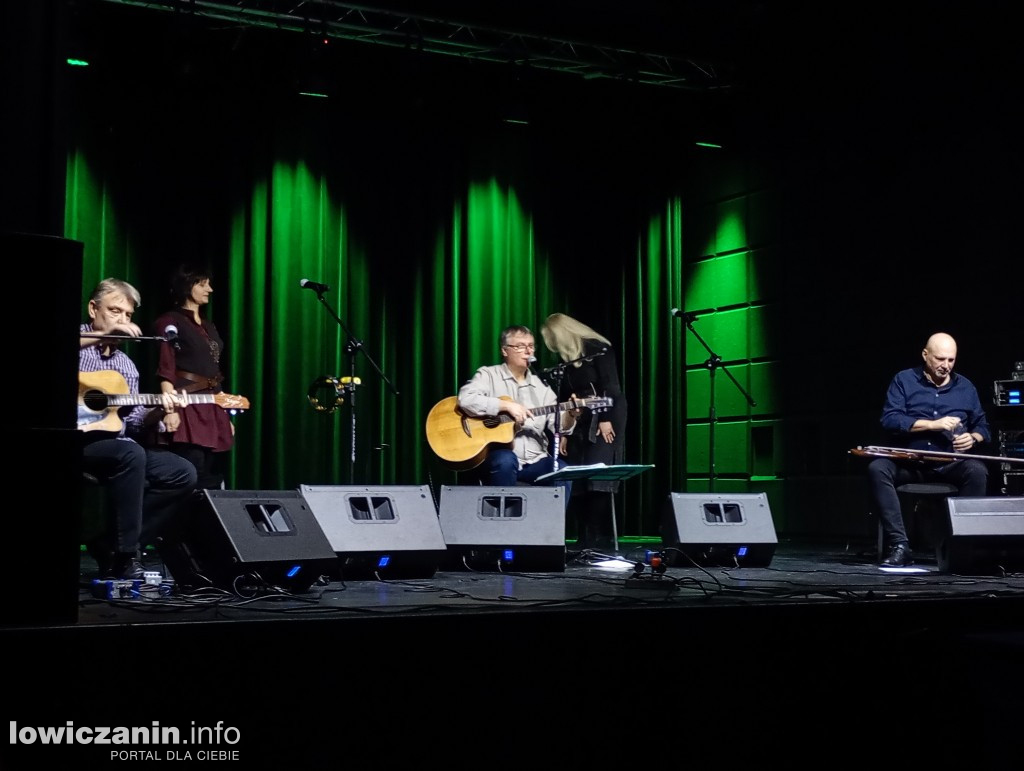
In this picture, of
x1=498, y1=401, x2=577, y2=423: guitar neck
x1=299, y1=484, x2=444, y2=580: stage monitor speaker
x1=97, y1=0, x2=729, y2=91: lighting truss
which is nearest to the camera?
x1=299, y1=484, x2=444, y2=580: stage monitor speaker

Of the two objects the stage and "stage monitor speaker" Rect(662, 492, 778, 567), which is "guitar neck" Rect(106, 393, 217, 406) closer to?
the stage

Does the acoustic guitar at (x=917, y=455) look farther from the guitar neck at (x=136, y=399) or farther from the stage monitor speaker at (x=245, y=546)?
the guitar neck at (x=136, y=399)

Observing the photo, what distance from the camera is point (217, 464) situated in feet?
26.0

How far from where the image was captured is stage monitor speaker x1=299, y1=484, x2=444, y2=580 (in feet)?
15.3

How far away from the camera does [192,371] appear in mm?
5441

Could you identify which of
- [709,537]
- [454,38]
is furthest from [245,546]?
[454,38]

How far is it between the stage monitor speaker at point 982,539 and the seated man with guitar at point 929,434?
0.77 meters

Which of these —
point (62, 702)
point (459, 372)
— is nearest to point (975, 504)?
point (62, 702)

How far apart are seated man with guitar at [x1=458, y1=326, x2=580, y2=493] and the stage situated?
2.19 m

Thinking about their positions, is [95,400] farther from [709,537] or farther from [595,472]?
[709,537]

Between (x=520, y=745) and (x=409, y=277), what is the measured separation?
6.10 metres

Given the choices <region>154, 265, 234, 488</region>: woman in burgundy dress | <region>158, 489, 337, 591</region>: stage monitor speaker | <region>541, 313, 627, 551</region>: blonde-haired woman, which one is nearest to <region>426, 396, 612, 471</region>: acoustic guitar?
<region>541, 313, 627, 551</region>: blonde-haired woman

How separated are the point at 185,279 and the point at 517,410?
195 centimetres

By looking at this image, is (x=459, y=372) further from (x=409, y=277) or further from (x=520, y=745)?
(x=520, y=745)
